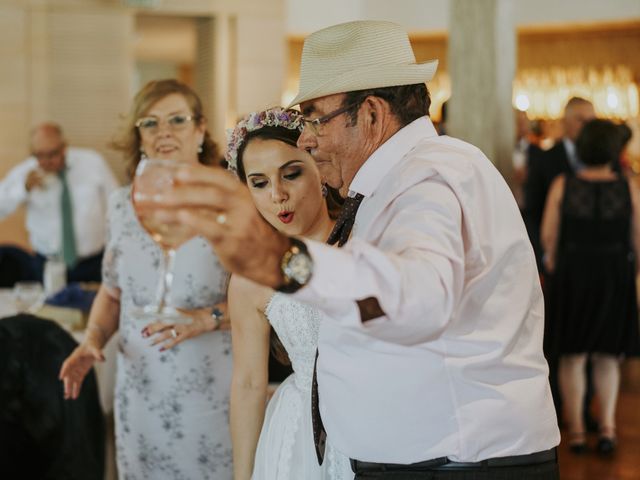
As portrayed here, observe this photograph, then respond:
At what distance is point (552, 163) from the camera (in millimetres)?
5863

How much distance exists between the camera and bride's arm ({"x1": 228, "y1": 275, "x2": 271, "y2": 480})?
Result: 2.29 metres

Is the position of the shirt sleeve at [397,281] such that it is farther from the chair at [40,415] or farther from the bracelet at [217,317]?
the chair at [40,415]

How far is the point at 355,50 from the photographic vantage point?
1.68m

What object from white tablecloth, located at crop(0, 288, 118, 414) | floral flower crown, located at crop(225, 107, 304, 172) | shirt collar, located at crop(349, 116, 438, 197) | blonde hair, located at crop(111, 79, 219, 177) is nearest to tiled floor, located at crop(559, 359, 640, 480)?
white tablecloth, located at crop(0, 288, 118, 414)

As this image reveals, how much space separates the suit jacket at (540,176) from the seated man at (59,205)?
9.49ft

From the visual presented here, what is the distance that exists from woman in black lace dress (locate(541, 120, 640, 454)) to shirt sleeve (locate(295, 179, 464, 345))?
4.06 meters

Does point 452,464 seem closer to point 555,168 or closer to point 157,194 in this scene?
point 157,194

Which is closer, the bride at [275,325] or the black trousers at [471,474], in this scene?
the black trousers at [471,474]

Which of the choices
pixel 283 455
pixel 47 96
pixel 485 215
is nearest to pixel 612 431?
pixel 283 455

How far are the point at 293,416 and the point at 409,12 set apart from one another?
379 inches

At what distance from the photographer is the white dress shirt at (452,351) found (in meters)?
1.53

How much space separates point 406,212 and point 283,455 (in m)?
0.99

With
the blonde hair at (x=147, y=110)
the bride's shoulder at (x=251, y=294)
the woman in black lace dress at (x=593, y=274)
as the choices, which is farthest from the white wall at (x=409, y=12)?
the bride's shoulder at (x=251, y=294)

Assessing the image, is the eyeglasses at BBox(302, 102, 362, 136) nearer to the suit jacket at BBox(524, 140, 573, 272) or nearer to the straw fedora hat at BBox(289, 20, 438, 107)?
the straw fedora hat at BBox(289, 20, 438, 107)
